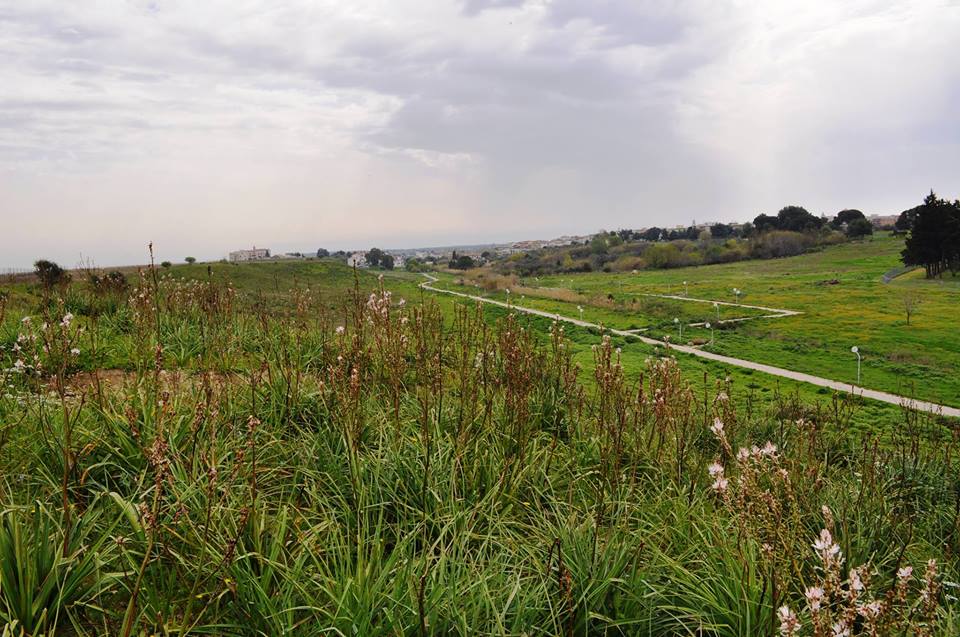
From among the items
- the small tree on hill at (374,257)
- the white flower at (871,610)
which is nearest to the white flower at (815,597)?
the white flower at (871,610)

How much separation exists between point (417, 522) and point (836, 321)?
41486 millimetres

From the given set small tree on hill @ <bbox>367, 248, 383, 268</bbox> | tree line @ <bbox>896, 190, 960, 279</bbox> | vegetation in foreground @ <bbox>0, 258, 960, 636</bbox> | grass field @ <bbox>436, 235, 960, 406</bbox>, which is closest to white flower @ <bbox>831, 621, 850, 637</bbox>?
vegetation in foreground @ <bbox>0, 258, 960, 636</bbox>

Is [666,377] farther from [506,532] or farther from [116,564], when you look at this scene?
[116,564]

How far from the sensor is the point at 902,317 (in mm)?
36688

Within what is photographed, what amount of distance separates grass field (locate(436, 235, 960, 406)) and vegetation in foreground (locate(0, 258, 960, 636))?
506 cm

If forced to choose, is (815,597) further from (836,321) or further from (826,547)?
(836,321)

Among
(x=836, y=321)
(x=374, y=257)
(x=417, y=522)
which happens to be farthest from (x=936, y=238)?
(x=374, y=257)

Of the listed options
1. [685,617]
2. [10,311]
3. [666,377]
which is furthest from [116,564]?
[10,311]

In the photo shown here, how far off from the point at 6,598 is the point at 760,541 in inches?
155

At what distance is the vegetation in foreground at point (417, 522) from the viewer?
9.21 feet

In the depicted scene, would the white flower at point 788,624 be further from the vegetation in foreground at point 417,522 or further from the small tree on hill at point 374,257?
the small tree on hill at point 374,257

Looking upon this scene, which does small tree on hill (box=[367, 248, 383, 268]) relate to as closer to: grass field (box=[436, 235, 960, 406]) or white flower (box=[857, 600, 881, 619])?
grass field (box=[436, 235, 960, 406])

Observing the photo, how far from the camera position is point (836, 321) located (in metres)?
36.9

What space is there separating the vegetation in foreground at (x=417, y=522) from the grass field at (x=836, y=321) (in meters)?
5.06
